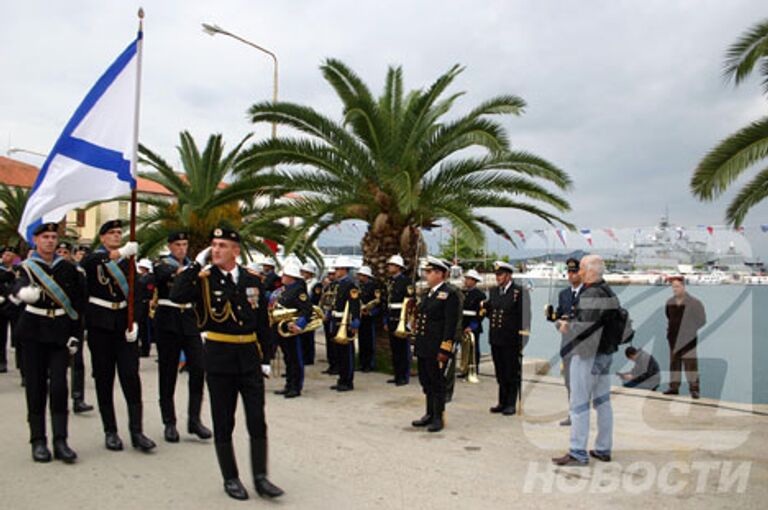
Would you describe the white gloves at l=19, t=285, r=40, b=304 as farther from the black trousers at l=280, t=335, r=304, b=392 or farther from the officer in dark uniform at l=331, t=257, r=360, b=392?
the officer in dark uniform at l=331, t=257, r=360, b=392

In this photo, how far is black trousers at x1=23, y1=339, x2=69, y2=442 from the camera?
547 cm

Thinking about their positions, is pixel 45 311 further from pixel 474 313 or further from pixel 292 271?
pixel 474 313

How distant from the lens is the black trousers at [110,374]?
585cm

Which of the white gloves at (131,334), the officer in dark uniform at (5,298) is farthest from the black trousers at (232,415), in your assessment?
the officer in dark uniform at (5,298)

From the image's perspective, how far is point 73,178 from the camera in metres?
5.70

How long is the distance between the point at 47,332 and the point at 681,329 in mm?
8649

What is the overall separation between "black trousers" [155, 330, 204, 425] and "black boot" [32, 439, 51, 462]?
1114 mm

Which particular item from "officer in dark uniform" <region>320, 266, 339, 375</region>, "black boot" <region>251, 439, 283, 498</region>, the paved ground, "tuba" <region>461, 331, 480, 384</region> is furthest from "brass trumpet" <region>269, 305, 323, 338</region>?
"black boot" <region>251, 439, 283, 498</region>

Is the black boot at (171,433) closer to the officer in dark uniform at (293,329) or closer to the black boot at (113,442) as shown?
the black boot at (113,442)

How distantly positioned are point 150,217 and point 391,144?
7.66 metres

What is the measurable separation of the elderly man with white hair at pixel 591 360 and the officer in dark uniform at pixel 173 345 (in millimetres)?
3541

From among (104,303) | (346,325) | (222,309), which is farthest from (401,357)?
(222,309)

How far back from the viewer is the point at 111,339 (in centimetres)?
592

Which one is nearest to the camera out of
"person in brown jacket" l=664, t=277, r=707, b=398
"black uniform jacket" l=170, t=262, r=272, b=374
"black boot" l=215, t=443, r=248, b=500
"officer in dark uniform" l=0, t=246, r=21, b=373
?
"black boot" l=215, t=443, r=248, b=500
